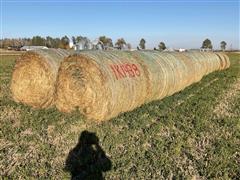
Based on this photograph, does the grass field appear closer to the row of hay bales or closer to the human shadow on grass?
the human shadow on grass

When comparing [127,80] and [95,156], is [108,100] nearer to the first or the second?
[127,80]

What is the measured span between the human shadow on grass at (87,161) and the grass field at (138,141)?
116 millimetres

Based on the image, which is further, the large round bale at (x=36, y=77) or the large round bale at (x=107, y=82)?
the large round bale at (x=36, y=77)

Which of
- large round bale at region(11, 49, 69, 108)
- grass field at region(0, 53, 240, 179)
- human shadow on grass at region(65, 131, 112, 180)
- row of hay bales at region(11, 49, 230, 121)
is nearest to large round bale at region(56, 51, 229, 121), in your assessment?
row of hay bales at region(11, 49, 230, 121)

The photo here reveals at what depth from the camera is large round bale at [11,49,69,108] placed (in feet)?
37.8

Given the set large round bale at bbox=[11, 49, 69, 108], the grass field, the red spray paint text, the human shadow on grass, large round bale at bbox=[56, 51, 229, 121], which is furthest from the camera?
large round bale at bbox=[11, 49, 69, 108]

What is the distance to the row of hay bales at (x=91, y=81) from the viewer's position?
983 centimetres

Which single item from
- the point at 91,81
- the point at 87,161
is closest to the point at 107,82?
the point at 91,81

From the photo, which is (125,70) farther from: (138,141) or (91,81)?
(138,141)

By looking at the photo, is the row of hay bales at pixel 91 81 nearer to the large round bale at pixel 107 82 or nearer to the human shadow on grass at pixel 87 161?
the large round bale at pixel 107 82

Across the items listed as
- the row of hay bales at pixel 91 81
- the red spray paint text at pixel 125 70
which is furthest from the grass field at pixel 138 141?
the red spray paint text at pixel 125 70

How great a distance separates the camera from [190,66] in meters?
17.7

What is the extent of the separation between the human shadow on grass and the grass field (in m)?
0.12

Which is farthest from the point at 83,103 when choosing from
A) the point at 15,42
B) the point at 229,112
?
the point at 15,42
